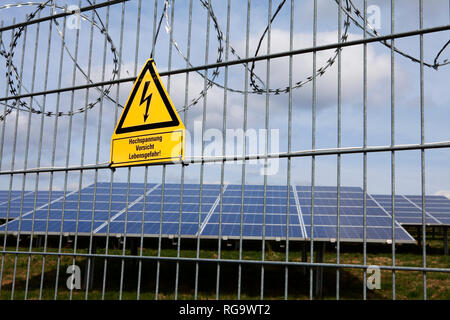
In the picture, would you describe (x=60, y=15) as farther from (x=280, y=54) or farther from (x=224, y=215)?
(x=224, y=215)

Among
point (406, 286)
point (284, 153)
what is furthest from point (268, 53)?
point (406, 286)

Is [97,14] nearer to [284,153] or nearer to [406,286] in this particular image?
[284,153]

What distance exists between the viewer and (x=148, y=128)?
5.23 meters

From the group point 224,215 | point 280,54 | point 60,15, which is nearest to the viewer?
point 280,54

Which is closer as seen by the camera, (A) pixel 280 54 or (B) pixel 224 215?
(A) pixel 280 54

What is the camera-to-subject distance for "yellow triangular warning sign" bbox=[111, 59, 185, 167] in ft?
16.3

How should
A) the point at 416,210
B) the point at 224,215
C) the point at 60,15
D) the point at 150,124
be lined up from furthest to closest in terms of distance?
the point at 416,210 < the point at 224,215 < the point at 60,15 < the point at 150,124

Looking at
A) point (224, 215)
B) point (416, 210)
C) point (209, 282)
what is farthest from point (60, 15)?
point (416, 210)

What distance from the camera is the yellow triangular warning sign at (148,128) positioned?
4977 mm

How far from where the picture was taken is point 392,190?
3840 mm

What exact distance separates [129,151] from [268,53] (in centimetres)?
198

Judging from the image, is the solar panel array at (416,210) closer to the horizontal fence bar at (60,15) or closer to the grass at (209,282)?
the grass at (209,282)

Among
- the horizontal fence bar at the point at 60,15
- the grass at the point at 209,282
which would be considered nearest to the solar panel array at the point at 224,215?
the grass at the point at 209,282

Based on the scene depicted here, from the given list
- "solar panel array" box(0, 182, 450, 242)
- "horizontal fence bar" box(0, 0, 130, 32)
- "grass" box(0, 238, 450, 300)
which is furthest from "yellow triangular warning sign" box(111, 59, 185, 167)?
"grass" box(0, 238, 450, 300)
